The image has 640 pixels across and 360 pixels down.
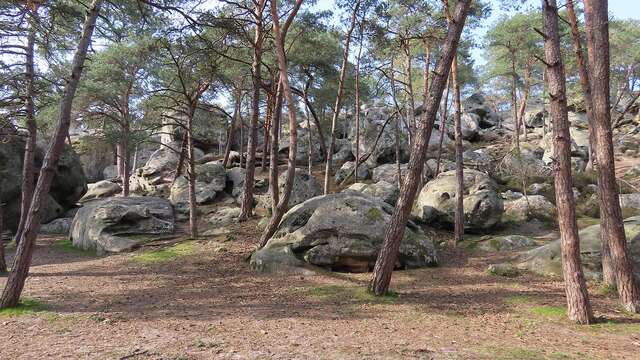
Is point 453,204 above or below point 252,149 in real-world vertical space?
below

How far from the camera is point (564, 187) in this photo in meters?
6.37

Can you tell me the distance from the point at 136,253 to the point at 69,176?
10.5 metres

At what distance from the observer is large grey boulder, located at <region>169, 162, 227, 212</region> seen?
2044cm

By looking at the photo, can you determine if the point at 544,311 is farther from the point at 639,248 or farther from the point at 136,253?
the point at 136,253

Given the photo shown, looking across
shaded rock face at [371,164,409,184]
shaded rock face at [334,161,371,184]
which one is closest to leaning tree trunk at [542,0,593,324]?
shaded rock face at [371,164,409,184]

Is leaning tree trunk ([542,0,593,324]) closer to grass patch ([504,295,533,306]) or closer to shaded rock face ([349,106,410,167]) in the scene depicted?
grass patch ([504,295,533,306])

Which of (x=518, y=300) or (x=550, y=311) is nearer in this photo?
(x=550, y=311)

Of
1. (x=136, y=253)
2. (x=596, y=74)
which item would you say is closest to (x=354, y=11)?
(x=596, y=74)

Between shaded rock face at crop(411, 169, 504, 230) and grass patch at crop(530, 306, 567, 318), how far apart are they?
25.4 feet

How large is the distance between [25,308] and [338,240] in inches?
256

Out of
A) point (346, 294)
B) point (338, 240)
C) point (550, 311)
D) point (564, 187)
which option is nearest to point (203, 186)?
point (338, 240)

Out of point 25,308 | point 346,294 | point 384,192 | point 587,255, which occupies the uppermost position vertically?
point 384,192

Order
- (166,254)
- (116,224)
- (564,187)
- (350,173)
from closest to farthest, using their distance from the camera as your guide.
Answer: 1. (564,187)
2. (166,254)
3. (116,224)
4. (350,173)

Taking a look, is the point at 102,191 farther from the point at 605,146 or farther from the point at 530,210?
the point at 605,146
